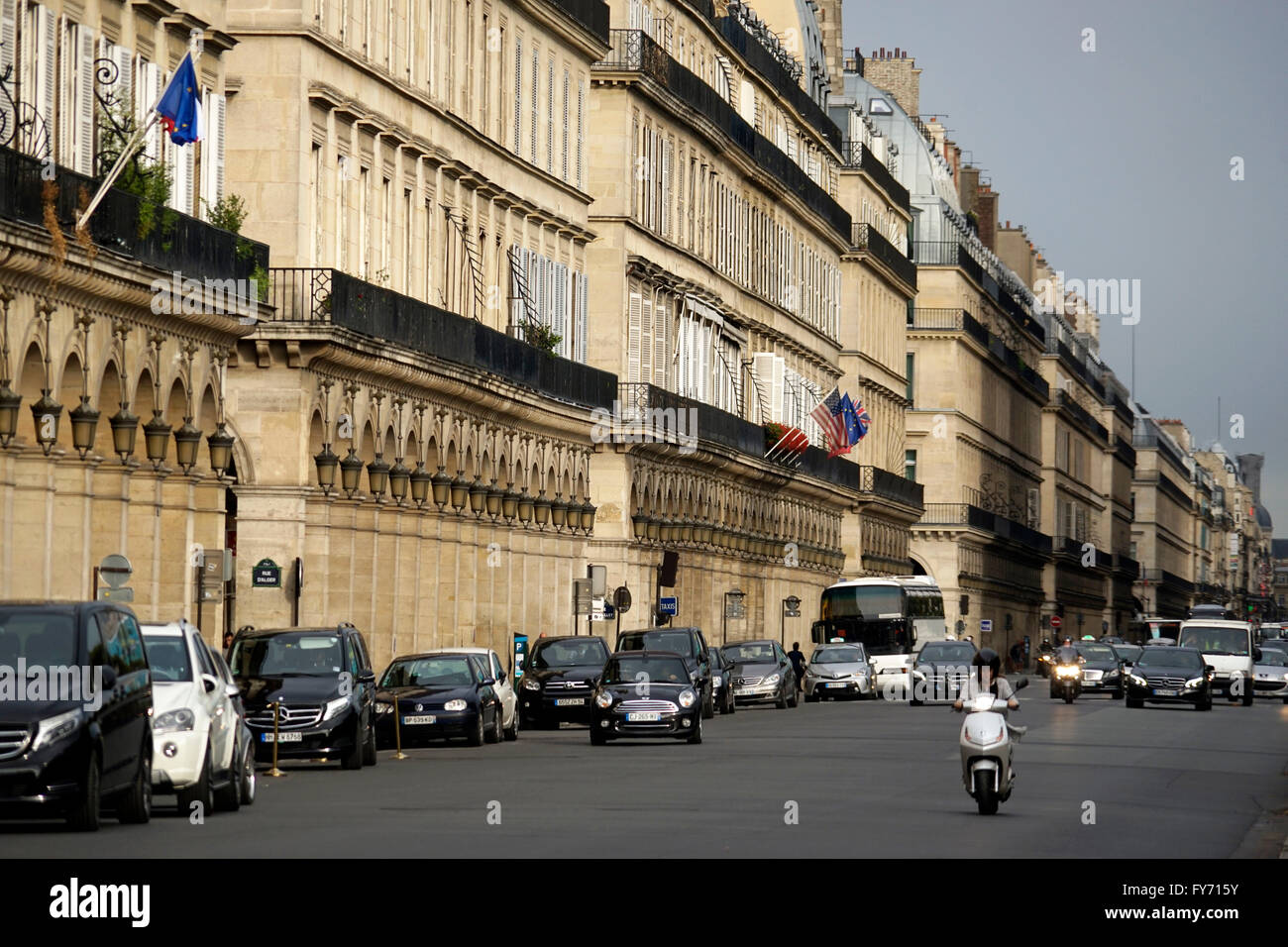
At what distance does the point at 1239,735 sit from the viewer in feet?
164

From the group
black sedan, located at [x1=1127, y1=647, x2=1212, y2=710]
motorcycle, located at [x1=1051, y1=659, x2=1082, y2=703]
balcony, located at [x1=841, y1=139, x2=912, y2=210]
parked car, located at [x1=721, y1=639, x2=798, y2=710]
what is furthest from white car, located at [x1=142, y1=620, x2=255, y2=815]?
balcony, located at [x1=841, y1=139, x2=912, y2=210]

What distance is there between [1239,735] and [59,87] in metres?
23.6

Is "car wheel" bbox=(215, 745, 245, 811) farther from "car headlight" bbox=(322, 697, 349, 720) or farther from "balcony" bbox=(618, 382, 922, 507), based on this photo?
"balcony" bbox=(618, 382, 922, 507)

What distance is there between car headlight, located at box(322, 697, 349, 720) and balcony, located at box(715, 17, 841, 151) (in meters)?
53.1

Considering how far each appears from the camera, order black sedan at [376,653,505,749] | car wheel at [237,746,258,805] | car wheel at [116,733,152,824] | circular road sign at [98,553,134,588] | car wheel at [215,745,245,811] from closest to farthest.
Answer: car wheel at [116,733,152,824] → car wheel at [215,745,245,811] → car wheel at [237,746,258,805] → circular road sign at [98,553,134,588] → black sedan at [376,653,505,749]

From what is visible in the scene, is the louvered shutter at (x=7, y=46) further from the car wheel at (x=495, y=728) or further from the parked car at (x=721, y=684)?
the parked car at (x=721, y=684)

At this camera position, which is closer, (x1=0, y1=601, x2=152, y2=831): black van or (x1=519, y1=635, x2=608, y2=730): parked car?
(x1=0, y1=601, x2=152, y2=831): black van

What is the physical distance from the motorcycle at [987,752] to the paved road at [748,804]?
0.33 m

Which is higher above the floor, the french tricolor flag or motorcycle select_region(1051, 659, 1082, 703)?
the french tricolor flag

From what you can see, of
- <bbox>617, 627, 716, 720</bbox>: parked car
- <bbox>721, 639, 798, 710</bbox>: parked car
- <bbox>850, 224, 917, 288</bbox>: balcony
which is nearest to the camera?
<bbox>617, 627, 716, 720</bbox>: parked car

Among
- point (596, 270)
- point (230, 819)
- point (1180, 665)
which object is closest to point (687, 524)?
point (596, 270)

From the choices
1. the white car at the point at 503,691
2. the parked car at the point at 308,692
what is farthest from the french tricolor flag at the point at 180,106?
the white car at the point at 503,691

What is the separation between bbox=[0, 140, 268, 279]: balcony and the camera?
34812 mm
